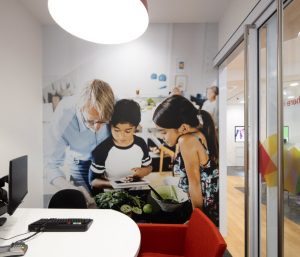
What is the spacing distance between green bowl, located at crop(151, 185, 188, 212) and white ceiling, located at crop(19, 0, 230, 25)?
225cm

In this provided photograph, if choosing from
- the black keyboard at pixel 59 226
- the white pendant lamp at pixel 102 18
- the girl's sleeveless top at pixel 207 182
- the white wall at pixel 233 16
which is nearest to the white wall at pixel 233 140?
the girl's sleeveless top at pixel 207 182

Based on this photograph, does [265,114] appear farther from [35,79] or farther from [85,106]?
[35,79]

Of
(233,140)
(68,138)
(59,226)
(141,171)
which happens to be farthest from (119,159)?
(233,140)

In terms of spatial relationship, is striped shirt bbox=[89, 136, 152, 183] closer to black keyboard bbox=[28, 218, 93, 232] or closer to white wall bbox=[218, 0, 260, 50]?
black keyboard bbox=[28, 218, 93, 232]

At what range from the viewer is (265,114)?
185 cm

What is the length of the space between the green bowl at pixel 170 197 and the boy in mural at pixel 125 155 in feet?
1.02

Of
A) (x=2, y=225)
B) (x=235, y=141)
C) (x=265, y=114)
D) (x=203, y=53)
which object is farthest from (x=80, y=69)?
(x=235, y=141)

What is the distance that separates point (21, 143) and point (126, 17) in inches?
82.0

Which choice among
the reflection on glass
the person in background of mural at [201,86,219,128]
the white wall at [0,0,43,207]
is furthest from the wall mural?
the reflection on glass

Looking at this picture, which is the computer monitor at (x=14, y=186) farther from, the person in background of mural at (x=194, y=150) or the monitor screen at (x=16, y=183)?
the person in background of mural at (x=194, y=150)

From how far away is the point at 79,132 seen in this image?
3.05 metres

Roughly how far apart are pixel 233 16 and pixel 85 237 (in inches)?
98.3

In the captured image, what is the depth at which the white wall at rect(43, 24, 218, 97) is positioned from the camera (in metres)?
3.05

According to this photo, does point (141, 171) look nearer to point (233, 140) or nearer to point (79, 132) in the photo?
point (79, 132)
